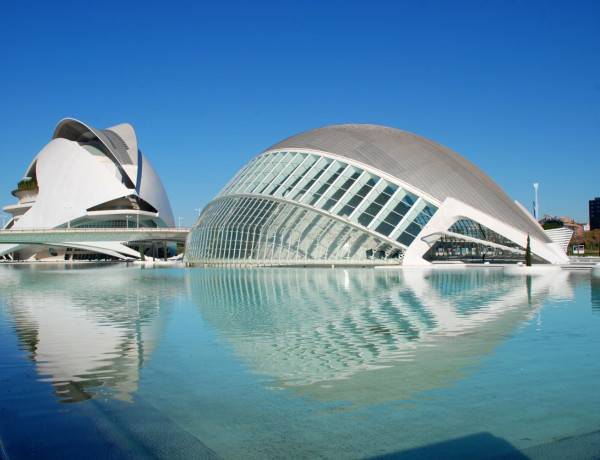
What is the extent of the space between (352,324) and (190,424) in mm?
6201

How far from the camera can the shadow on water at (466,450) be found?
4188mm

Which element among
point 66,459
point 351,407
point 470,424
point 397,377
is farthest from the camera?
point 397,377

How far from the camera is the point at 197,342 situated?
9102mm

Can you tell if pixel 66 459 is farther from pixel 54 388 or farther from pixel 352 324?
pixel 352 324

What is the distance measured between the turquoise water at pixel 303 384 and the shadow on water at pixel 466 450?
0.6 inches

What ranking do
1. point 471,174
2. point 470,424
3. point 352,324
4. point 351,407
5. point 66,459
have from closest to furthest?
1. point 66,459
2. point 470,424
3. point 351,407
4. point 352,324
5. point 471,174

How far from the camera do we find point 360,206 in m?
35.8

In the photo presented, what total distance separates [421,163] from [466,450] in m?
35.1

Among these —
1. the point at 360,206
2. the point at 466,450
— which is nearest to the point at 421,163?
the point at 360,206

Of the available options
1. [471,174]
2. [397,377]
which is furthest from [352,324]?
[471,174]

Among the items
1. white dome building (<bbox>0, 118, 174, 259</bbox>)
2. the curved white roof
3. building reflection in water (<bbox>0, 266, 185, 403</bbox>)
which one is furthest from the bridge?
building reflection in water (<bbox>0, 266, 185, 403</bbox>)

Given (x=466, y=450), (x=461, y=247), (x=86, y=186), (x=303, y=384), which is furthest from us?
(x=86, y=186)

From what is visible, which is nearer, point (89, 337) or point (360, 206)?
point (89, 337)

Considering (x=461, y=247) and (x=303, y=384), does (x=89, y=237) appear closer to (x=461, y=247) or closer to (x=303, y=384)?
(x=461, y=247)
